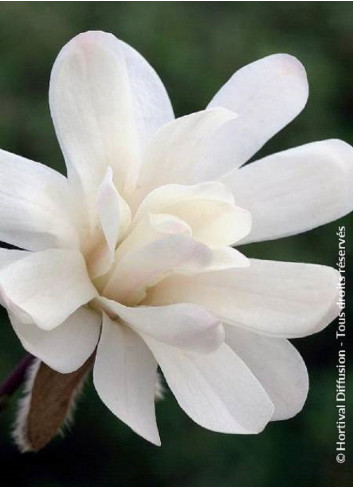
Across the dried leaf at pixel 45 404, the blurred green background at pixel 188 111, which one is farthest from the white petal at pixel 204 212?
the blurred green background at pixel 188 111

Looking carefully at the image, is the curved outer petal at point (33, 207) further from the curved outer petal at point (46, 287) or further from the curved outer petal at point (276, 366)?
the curved outer petal at point (276, 366)

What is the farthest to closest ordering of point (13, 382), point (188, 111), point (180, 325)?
point (188, 111) < point (13, 382) < point (180, 325)

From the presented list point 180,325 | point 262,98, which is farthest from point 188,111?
point 180,325

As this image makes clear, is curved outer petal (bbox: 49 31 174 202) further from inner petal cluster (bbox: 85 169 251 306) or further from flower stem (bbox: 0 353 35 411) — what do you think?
flower stem (bbox: 0 353 35 411)

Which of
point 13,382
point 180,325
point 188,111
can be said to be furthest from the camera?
point 188,111

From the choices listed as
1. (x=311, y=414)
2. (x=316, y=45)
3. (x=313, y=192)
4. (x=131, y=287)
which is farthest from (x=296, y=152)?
(x=316, y=45)

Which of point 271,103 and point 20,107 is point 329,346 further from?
point 271,103

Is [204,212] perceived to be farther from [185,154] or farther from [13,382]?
[13,382]
